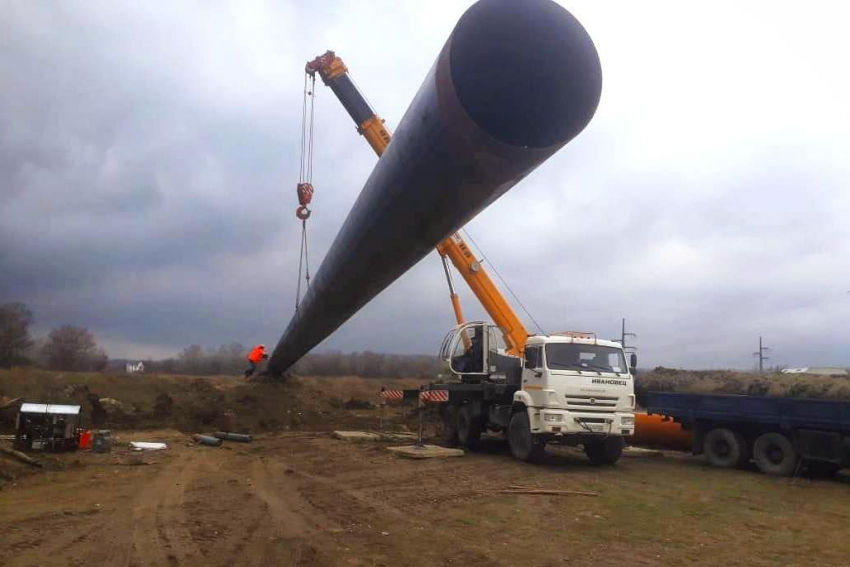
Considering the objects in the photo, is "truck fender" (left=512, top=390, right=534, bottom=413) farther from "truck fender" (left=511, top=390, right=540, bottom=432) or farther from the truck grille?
the truck grille

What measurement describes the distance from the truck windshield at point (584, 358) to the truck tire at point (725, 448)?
2.47 metres

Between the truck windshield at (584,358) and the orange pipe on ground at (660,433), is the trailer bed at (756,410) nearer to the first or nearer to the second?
the orange pipe on ground at (660,433)

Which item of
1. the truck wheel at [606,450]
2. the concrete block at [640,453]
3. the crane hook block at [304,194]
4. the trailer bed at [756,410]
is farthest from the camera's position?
the crane hook block at [304,194]

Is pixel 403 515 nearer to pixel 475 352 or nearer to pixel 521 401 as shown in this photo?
pixel 521 401

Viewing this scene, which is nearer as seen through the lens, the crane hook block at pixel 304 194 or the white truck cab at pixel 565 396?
the white truck cab at pixel 565 396

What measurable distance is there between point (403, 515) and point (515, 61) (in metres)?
6.96

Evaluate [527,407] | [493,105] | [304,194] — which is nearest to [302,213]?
[304,194]

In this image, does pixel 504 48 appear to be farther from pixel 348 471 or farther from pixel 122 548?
pixel 348 471

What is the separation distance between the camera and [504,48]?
3.00 meters

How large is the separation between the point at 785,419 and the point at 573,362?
409cm

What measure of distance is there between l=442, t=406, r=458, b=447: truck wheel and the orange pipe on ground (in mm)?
4562

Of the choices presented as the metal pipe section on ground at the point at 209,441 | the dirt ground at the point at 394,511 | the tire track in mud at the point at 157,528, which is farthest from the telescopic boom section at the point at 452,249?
the tire track in mud at the point at 157,528

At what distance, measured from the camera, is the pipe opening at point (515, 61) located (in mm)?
2990

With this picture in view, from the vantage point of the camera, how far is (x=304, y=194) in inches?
705
